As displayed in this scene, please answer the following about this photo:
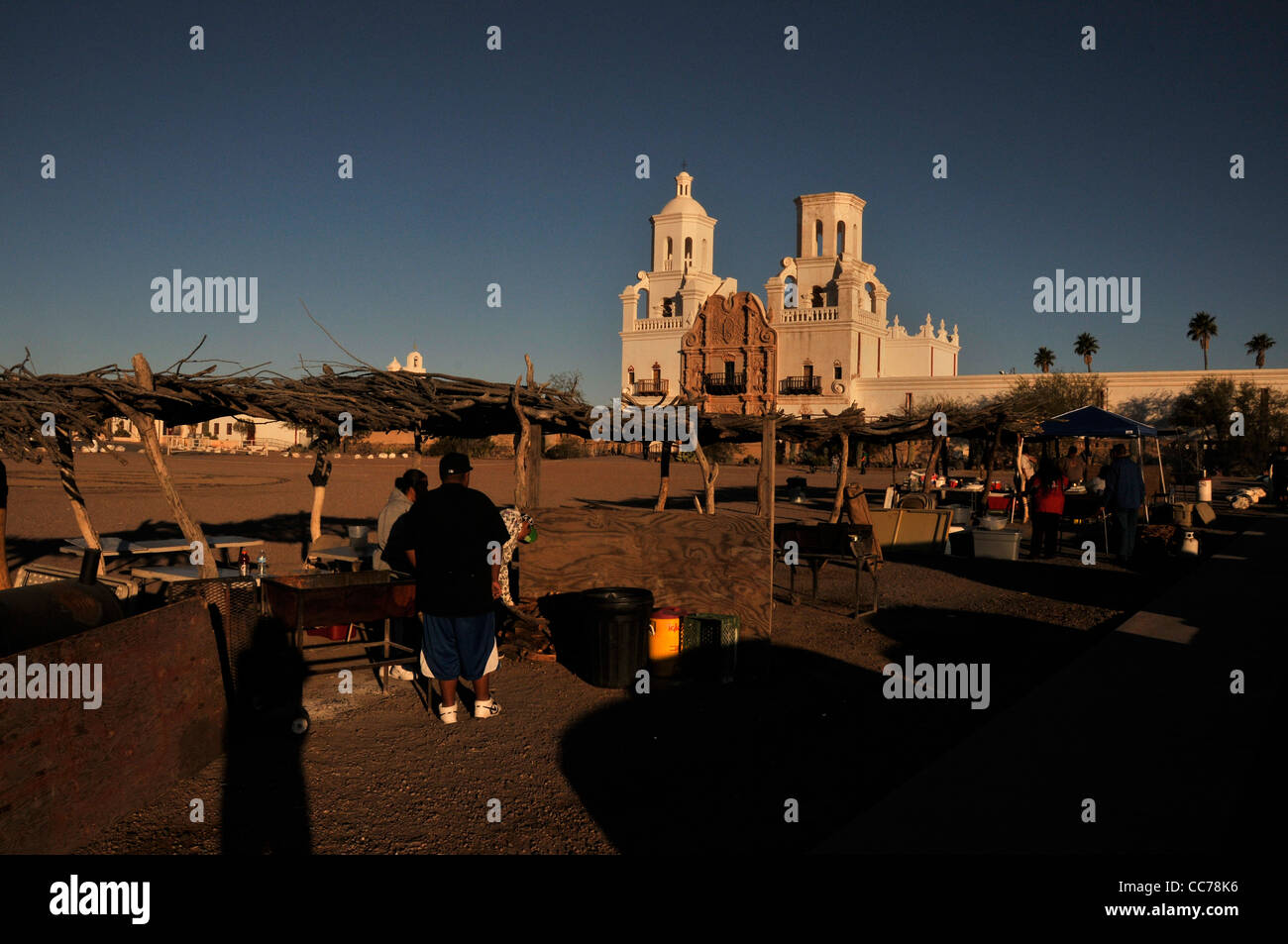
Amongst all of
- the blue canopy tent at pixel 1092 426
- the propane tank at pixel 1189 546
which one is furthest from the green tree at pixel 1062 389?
the propane tank at pixel 1189 546

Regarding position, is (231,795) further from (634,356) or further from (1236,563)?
(634,356)

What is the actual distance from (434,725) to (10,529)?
14812 millimetres

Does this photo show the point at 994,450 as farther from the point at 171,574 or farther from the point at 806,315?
the point at 806,315

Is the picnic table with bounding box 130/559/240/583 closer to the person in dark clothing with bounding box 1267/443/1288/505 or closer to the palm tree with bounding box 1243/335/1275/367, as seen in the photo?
the person in dark clothing with bounding box 1267/443/1288/505

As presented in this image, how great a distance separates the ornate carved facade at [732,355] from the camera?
212 feet

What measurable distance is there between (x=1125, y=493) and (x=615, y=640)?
36.9 feet

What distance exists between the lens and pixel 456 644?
20.7ft

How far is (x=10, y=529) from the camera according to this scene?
1720 cm

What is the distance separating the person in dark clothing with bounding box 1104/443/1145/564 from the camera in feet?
49.6

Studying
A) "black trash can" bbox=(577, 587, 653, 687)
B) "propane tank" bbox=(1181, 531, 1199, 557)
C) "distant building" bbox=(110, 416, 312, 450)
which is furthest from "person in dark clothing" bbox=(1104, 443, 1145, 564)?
"distant building" bbox=(110, 416, 312, 450)

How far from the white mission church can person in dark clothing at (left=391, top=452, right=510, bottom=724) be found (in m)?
53.9

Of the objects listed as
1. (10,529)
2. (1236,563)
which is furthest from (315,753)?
(10,529)

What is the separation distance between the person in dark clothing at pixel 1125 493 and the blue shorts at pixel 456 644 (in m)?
12.3

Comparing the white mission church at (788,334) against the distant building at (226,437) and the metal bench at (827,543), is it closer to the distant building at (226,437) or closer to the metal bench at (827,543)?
the distant building at (226,437)
